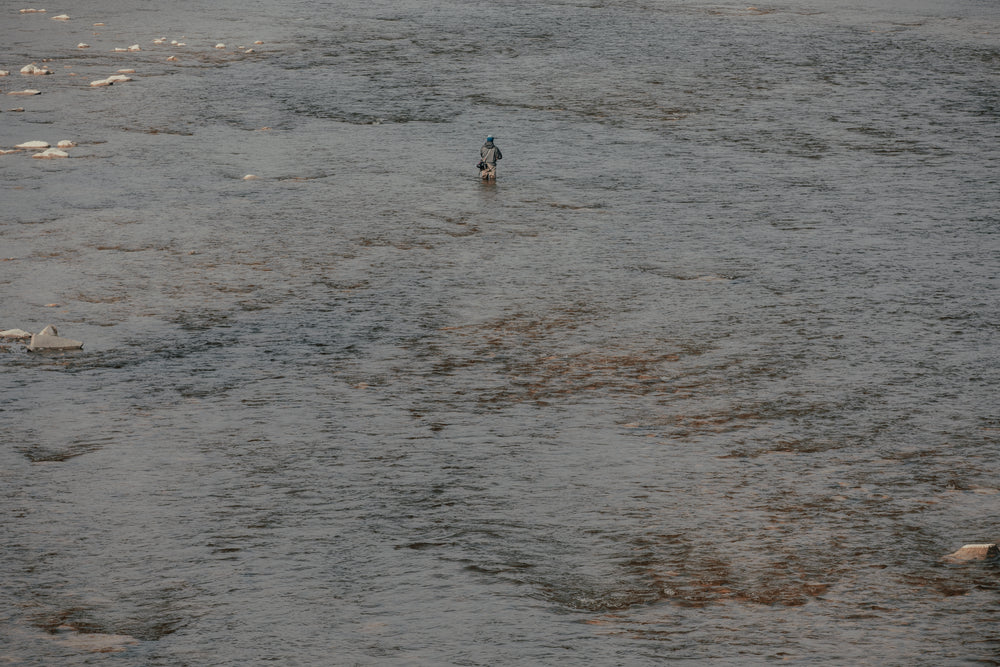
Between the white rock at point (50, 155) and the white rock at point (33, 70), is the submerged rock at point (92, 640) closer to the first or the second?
the white rock at point (50, 155)

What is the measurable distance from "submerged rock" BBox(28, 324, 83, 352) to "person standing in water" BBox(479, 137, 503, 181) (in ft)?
17.7

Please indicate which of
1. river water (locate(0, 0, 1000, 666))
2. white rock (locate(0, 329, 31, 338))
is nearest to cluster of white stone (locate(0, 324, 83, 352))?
white rock (locate(0, 329, 31, 338))

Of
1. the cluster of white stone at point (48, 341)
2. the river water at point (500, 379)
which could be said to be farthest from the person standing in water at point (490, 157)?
the cluster of white stone at point (48, 341)

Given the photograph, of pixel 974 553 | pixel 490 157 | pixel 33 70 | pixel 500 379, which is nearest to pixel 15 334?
pixel 500 379

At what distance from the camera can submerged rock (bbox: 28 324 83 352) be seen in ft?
27.3

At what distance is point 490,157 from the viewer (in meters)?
12.5

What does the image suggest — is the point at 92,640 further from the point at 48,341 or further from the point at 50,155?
the point at 50,155

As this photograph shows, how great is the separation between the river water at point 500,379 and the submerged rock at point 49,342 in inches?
4.4

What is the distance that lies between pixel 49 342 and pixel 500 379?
3180 millimetres

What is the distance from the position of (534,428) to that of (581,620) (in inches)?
82.8

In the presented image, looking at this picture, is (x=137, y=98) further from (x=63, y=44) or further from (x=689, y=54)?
(x=689, y=54)

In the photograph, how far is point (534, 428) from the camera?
23.6 ft

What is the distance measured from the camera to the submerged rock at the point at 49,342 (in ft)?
27.3

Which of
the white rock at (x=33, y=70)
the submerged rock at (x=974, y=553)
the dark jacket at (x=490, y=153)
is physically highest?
the white rock at (x=33, y=70)
